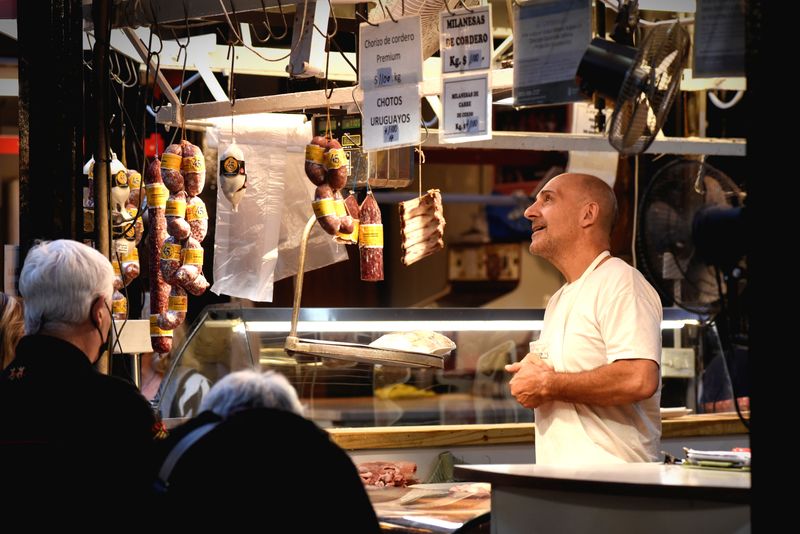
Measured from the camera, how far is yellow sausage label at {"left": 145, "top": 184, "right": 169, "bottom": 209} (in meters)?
5.12

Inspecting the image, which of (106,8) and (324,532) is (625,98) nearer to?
(324,532)

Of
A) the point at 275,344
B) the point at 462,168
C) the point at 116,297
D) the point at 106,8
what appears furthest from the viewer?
the point at 462,168

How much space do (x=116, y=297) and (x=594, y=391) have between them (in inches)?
91.1

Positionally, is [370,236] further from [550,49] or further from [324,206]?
[550,49]

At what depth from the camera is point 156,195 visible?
16.8 feet

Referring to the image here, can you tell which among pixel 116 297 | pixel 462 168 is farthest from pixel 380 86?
pixel 462 168

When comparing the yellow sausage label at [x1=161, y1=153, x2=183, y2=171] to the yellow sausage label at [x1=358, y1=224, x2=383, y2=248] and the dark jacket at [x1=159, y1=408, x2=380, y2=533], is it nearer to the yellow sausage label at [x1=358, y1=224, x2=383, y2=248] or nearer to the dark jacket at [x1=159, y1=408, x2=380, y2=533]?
the yellow sausage label at [x1=358, y1=224, x2=383, y2=248]

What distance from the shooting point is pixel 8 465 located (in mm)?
2984

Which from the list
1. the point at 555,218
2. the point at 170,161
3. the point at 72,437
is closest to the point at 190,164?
the point at 170,161

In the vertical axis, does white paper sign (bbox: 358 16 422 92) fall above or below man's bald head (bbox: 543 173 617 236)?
above

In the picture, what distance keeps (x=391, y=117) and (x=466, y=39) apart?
469 mm

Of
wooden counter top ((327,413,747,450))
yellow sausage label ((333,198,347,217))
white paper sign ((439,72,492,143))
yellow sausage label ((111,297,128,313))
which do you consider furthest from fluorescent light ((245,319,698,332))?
white paper sign ((439,72,492,143))

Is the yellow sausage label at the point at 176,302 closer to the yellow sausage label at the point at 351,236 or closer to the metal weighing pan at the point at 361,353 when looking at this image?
the metal weighing pan at the point at 361,353

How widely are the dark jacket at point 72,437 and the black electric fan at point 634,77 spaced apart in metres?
1.65
